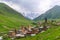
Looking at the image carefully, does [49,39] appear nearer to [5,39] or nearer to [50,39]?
[50,39]

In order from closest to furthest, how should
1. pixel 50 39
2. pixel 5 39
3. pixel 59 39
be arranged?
pixel 59 39 < pixel 50 39 < pixel 5 39

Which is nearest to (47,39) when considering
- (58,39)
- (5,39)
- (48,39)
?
(48,39)

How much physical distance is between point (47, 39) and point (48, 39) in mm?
1001

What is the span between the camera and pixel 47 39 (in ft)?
286

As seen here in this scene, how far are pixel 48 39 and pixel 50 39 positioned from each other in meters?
1.77

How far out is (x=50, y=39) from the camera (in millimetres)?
84750

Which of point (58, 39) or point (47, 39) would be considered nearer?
point (58, 39)

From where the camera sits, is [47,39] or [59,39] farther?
[47,39]

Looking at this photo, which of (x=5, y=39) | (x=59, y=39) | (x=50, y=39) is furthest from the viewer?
(x=5, y=39)

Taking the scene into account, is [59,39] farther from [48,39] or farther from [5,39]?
[5,39]

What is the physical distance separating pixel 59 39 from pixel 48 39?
10938mm

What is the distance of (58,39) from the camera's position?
77.0 meters

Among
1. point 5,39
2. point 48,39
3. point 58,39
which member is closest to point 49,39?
point 48,39

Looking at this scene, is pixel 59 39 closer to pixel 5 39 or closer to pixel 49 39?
pixel 49 39
